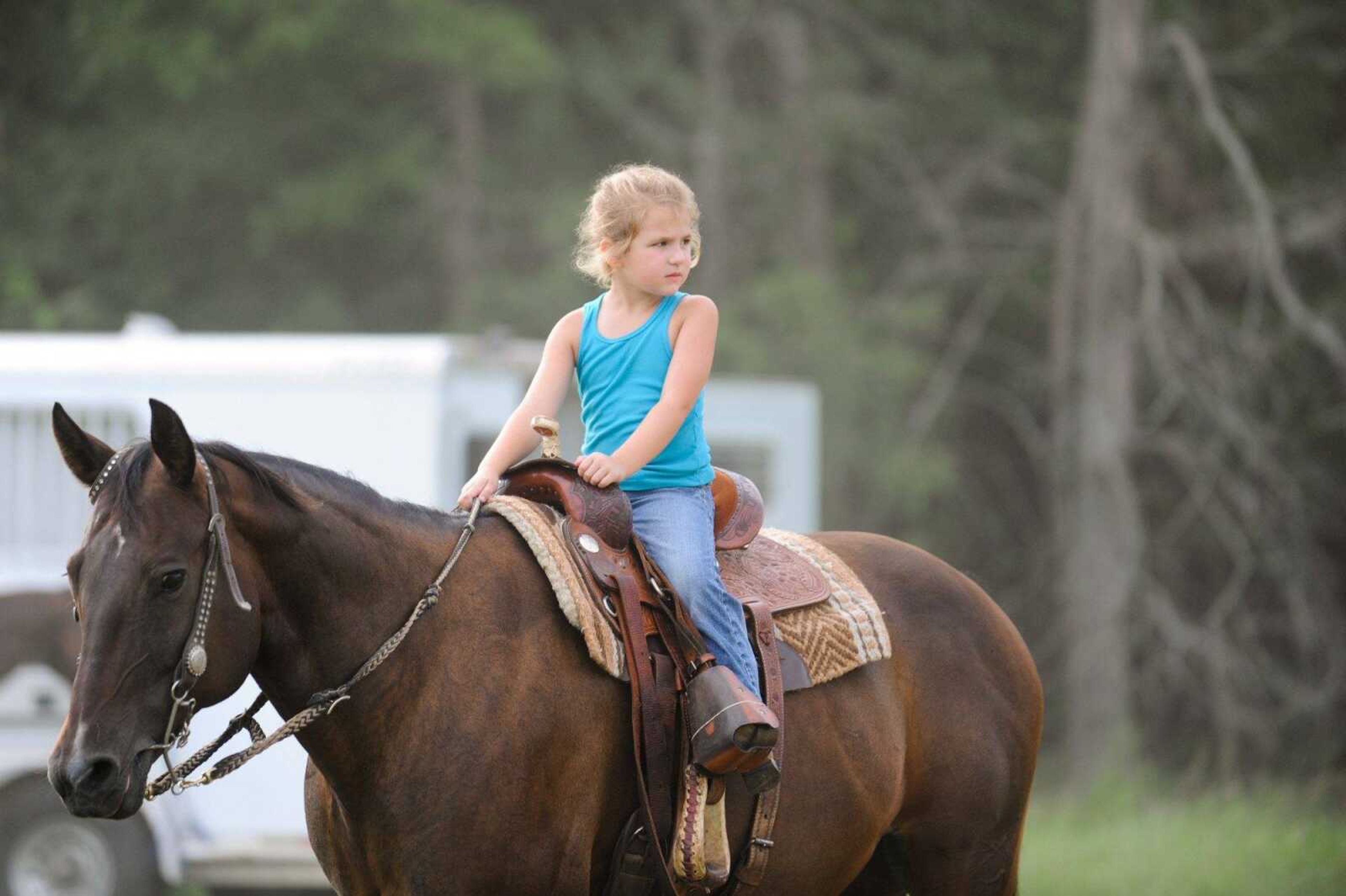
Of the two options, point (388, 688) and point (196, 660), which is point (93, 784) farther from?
point (388, 688)

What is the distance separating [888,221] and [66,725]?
1678 cm

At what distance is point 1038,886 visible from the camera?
9.51 metres

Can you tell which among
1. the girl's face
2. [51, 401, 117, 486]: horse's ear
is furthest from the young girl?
[51, 401, 117, 486]: horse's ear

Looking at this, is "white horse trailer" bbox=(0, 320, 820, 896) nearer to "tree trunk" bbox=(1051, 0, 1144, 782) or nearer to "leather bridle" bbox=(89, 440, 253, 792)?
"leather bridle" bbox=(89, 440, 253, 792)

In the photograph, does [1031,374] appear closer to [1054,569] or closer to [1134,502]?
[1054,569]

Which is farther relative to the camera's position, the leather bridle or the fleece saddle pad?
the fleece saddle pad

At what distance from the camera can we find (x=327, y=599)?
Result: 3410 millimetres

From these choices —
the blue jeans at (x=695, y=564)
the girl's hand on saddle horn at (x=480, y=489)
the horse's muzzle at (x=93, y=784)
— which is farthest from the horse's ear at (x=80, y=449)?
the blue jeans at (x=695, y=564)

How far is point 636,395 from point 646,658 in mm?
672

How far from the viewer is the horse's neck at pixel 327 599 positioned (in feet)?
11.0

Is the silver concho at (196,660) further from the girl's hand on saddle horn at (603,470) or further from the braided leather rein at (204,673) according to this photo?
the girl's hand on saddle horn at (603,470)

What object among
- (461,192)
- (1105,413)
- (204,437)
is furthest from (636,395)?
(461,192)

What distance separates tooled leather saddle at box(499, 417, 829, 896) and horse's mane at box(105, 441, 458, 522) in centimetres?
31

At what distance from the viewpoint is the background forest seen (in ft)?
46.9
